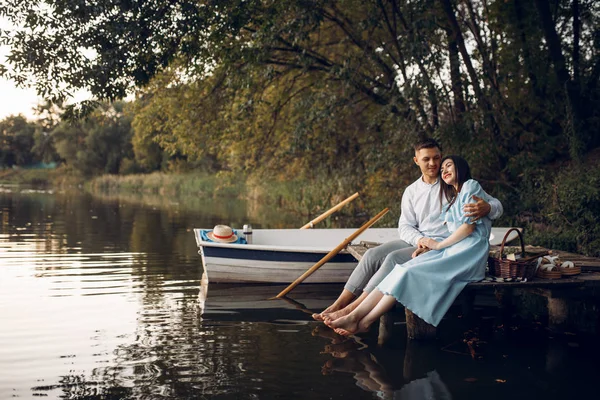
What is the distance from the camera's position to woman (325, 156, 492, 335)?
4742mm

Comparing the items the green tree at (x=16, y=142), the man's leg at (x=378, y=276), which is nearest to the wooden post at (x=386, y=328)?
the man's leg at (x=378, y=276)

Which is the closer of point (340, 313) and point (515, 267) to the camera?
point (515, 267)

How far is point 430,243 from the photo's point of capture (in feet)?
16.7

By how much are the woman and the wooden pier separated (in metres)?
0.23

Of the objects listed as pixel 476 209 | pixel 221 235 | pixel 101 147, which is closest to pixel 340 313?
pixel 476 209

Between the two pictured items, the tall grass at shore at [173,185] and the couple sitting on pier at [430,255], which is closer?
the couple sitting on pier at [430,255]

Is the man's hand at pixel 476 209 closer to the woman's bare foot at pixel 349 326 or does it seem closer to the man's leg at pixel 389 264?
the man's leg at pixel 389 264

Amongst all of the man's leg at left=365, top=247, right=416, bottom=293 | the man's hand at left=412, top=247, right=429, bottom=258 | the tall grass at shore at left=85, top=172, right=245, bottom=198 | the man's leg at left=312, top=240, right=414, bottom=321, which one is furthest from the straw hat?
the tall grass at shore at left=85, top=172, right=245, bottom=198

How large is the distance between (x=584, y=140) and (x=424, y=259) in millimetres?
6302

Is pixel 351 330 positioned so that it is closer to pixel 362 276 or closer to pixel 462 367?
pixel 362 276

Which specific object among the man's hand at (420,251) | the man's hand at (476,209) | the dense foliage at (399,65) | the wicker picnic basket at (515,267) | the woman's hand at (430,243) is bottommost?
the wicker picnic basket at (515,267)

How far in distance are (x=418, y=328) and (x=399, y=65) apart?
22.4 ft

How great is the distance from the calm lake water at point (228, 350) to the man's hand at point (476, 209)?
102 centimetres

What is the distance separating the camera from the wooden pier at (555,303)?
5.04 meters
